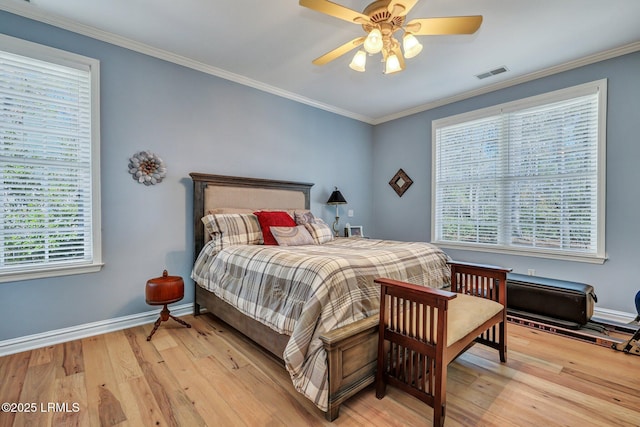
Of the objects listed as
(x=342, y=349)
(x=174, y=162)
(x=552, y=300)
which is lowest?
(x=552, y=300)

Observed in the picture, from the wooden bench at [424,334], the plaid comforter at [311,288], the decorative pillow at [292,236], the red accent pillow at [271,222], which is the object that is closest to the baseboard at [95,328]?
the plaid comforter at [311,288]

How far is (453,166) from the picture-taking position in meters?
4.23

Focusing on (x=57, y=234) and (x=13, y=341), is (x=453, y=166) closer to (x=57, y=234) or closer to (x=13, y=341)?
(x=57, y=234)

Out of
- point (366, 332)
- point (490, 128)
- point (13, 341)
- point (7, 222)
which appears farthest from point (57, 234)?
point (490, 128)

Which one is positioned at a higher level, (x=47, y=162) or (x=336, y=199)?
(x=47, y=162)

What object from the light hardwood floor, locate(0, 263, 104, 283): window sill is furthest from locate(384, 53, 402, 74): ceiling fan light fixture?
locate(0, 263, 104, 283): window sill

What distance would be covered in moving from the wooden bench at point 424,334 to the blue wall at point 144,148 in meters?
2.42

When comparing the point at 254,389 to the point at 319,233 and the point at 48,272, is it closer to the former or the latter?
the point at 319,233

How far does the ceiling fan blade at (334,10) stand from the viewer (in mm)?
1718

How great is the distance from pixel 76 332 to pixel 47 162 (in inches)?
60.5

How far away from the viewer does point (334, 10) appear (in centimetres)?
178

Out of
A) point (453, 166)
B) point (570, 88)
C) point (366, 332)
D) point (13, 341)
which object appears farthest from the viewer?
point (453, 166)

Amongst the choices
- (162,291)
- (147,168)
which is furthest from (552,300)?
(147,168)

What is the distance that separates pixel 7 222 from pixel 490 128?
17.3 feet
